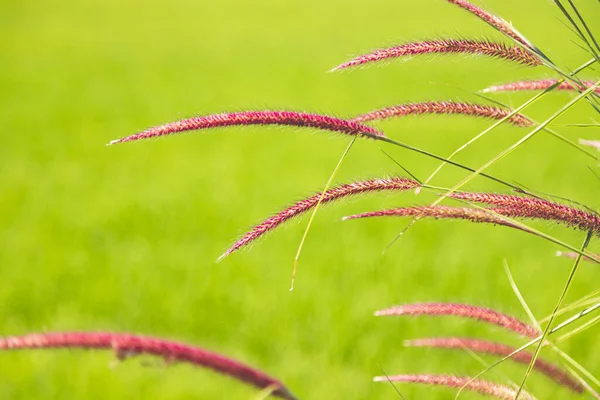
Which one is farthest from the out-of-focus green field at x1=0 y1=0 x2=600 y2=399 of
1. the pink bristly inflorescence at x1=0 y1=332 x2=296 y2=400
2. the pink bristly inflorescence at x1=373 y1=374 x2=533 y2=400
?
the pink bristly inflorescence at x1=373 y1=374 x2=533 y2=400

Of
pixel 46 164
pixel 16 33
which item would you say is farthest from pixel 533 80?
pixel 16 33

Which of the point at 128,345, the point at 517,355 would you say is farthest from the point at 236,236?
the point at 128,345

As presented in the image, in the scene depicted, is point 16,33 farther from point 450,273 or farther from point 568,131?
point 450,273

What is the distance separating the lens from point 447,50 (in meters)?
0.79

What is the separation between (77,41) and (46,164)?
11.6 metres

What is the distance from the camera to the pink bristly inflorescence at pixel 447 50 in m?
0.79

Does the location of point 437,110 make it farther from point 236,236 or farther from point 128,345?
point 236,236

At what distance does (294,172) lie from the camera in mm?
7371

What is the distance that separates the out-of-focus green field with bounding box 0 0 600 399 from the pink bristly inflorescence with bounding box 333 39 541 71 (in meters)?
0.06

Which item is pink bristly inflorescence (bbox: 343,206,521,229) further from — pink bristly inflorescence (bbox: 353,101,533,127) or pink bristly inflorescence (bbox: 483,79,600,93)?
pink bristly inflorescence (bbox: 483,79,600,93)

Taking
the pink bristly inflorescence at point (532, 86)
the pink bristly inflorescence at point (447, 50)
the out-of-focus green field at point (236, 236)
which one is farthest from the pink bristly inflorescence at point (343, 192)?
the pink bristly inflorescence at point (532, 86)

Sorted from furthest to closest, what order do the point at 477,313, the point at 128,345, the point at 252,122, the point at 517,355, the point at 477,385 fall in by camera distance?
the point at 517,355 → the point at 477,313 → the point at 477,385 → the point at 252,122 → the point at 128,345

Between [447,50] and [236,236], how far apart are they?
78 cm

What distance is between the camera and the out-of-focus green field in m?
3.06
